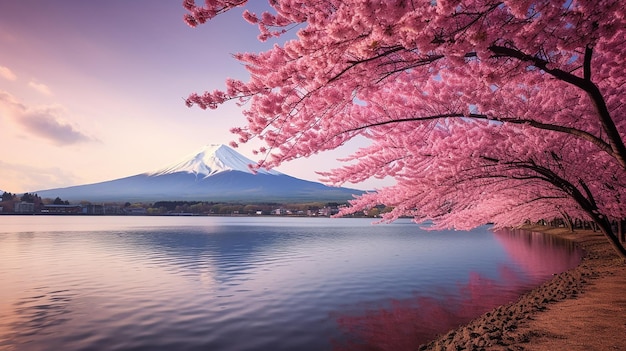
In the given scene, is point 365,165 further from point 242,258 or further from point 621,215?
point 242,258

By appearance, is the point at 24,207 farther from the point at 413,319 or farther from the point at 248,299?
the point at 413,319

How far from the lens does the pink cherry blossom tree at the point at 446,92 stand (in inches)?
156

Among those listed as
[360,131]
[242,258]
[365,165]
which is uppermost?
[360,131]

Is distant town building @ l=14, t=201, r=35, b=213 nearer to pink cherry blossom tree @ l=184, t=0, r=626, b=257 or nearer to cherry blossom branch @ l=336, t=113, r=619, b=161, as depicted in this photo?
pink cherry blossom tree @ l=184, t=0, r=626, b=257

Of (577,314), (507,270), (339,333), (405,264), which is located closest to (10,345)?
(339,333)

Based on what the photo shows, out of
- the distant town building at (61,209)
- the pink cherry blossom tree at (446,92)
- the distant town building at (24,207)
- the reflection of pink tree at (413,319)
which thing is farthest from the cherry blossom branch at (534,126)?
the distant town building at (24,207)

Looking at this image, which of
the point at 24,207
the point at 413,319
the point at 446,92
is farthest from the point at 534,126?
the point at 24,207

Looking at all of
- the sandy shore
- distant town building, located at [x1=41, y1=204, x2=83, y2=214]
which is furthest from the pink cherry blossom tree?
distant town building, located at [x1=41, y1=204, x2=83, y2=214]

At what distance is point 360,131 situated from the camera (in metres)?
8.33

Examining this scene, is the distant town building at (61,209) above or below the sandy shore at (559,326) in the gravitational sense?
above

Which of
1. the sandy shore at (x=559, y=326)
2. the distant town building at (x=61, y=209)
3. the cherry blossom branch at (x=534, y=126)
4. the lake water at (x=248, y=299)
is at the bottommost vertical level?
the lake water at (x=248, y=299)

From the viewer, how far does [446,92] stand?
7.35 m

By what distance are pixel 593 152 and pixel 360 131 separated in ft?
19.2

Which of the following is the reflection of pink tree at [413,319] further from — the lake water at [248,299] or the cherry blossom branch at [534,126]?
the cherry blossom branch at [534,126]
